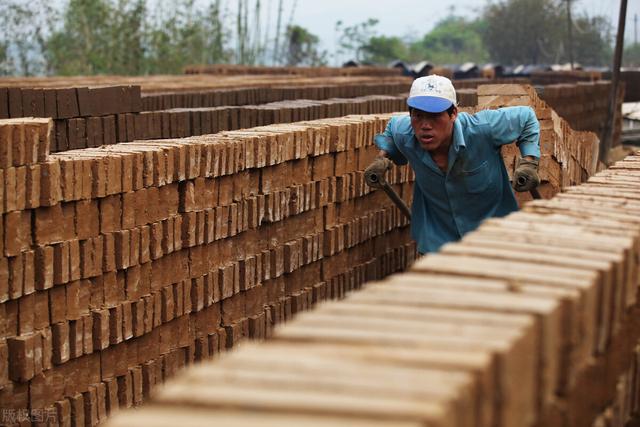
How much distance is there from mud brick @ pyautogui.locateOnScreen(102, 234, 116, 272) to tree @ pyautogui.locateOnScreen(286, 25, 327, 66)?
1506 inches

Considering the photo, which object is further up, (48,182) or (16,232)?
(48,182)

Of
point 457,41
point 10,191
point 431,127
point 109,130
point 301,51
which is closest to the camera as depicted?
point 10,191

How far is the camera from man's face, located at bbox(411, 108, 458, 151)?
737 cm

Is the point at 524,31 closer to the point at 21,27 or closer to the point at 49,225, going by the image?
the point at 21,27

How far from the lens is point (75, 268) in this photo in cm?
568

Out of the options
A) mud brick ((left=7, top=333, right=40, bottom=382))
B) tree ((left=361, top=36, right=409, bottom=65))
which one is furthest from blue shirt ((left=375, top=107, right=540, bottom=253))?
tree ((left=361, top=36, right=409, bottom=65))

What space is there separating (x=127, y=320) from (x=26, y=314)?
72 cm

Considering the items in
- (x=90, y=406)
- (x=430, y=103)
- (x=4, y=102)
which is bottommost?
(x=90, y=406)

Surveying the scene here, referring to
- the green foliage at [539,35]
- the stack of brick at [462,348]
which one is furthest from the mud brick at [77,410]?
the green foliage at [539,35]

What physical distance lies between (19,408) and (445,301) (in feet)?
9.57

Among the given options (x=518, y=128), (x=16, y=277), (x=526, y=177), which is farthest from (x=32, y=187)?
(x=518, y=128)

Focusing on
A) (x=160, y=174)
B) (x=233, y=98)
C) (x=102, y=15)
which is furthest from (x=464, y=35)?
(x=160, y=174)

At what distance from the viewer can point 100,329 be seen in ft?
19.3

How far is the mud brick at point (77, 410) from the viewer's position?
5781mm
